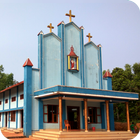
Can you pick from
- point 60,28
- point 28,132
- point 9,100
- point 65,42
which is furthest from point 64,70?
point 9,100

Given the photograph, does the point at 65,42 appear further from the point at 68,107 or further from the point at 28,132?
the point at 28,132

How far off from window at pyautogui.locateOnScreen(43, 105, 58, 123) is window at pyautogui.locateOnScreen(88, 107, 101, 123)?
13.8 ft

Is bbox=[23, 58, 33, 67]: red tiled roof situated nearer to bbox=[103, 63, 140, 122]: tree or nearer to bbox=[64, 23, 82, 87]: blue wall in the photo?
bbox=[64, 23, 82, 87]: blue wall

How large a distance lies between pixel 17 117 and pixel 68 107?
6338 millimetres

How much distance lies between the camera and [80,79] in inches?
889

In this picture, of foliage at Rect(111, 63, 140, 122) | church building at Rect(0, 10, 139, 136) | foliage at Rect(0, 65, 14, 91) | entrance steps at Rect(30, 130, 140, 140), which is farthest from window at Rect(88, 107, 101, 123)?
foliage at Rect(0, 65, 14, 91)

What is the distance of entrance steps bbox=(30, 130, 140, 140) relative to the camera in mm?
16000

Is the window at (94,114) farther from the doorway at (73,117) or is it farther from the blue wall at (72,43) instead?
Answer: the blue wall at (72,43)

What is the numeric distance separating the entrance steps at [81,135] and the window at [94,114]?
4.07 m

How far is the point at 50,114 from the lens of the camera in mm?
20281

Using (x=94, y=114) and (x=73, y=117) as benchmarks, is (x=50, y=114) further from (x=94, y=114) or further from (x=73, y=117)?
(x=94, y=114)

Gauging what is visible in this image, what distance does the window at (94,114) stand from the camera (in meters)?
22.8

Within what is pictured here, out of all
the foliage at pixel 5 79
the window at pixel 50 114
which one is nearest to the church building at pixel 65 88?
the window at pixel 50 114

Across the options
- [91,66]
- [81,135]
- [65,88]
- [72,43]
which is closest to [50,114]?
[65,88]
